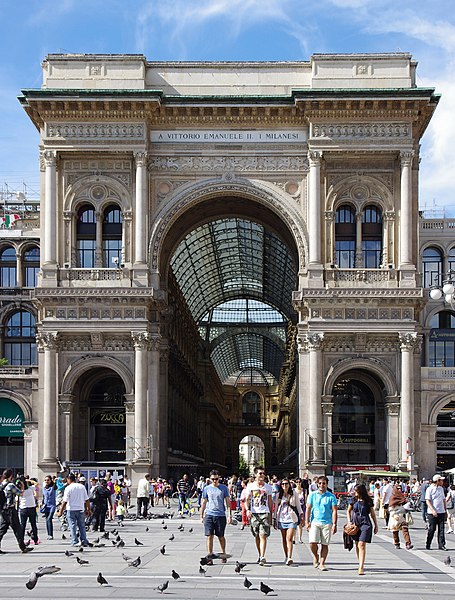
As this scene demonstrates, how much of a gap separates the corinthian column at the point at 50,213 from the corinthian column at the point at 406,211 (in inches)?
868

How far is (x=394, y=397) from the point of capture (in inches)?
2830

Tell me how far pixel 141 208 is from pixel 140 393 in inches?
463

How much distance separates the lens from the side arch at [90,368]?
7300cm

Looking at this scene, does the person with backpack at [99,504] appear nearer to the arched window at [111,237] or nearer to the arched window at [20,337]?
the arched window at [111,237]

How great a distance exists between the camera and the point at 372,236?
2943 inches

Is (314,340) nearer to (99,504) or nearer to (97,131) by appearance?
(97,131)

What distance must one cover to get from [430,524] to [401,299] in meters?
36.8

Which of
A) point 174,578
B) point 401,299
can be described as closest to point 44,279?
point 401,299

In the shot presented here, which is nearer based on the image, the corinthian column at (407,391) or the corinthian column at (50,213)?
the corinthian column at (407,391)

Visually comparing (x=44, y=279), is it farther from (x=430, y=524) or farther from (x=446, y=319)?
(x=430, y=524)

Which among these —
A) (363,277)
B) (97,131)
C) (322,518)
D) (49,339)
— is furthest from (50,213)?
(322,518)

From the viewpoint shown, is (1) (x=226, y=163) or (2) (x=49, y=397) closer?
(2) (x=49, y=397)

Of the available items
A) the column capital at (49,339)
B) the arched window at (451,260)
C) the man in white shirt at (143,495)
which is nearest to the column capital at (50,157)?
the column capital at (49,339)

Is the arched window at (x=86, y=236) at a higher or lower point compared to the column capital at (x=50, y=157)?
lower
